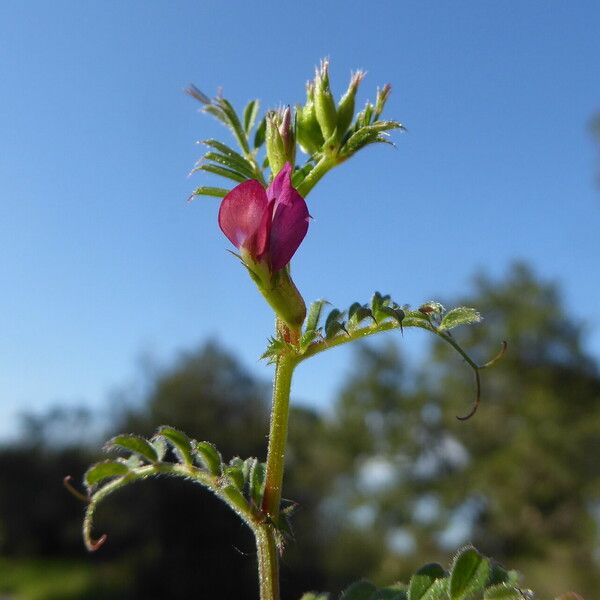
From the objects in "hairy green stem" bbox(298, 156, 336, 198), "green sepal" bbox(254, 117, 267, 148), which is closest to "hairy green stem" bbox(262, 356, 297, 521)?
"hairy green stem" bbox(298, 156, 336, 198)

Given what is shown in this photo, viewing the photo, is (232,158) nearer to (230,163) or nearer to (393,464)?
(230,163)

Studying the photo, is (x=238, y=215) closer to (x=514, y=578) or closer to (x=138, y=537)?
(x=514, y=578)

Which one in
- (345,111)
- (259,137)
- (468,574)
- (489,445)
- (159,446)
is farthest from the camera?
(489,445)

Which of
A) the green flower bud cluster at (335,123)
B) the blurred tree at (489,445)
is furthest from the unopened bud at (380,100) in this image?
the blurred tree at (489,445)

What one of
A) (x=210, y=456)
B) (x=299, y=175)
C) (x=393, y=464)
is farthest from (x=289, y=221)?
(x=393, y=464)

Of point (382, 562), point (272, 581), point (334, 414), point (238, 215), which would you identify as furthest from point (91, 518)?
point (334, 414)

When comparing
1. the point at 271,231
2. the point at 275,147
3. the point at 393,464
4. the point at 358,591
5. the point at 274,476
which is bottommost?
the point at 393,464

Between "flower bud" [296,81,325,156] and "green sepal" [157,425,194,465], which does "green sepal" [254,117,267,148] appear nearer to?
"flower bud" [296,81,325,156]
